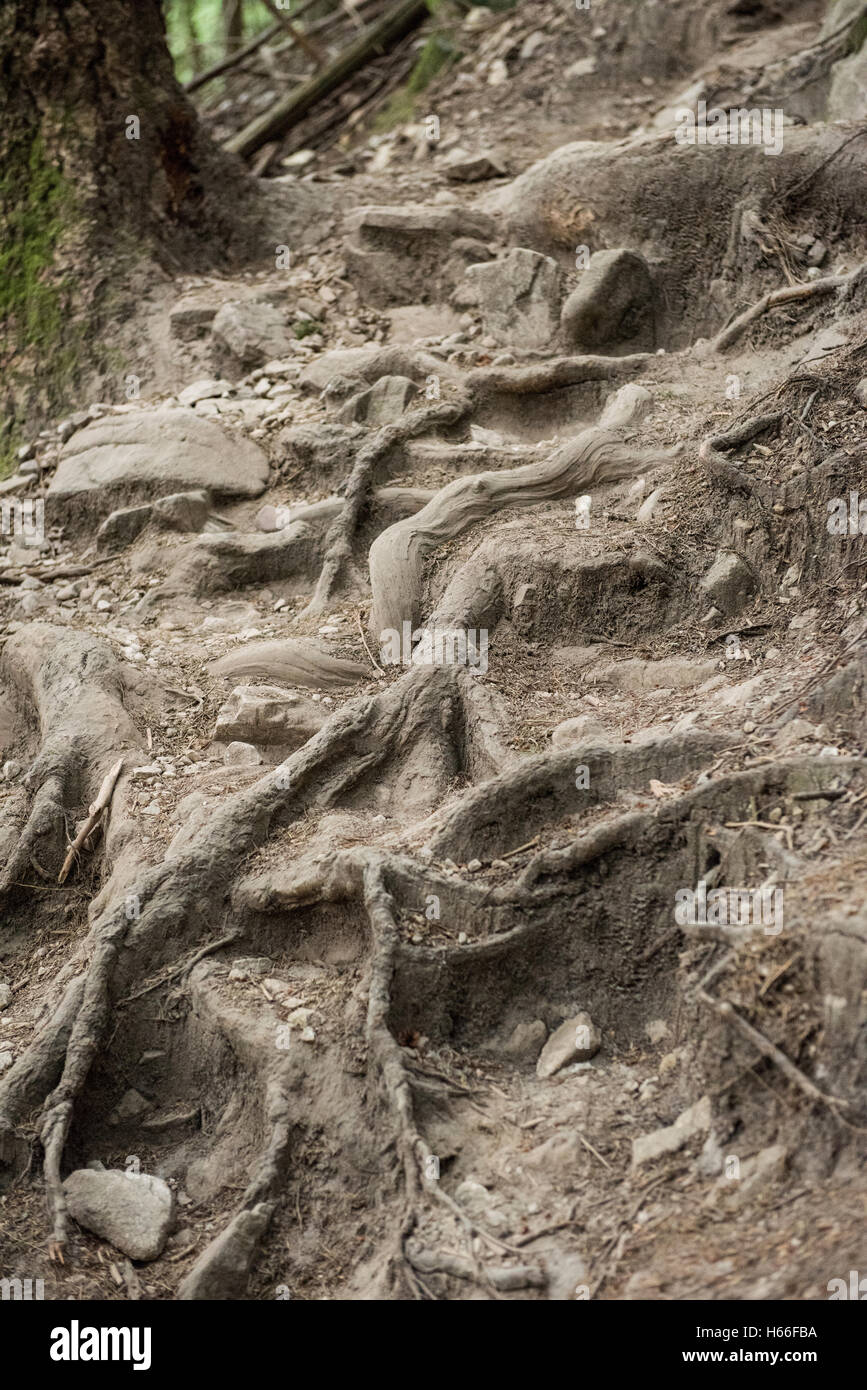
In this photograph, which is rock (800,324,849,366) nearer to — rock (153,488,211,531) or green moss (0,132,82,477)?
rock (153,488,211,531)

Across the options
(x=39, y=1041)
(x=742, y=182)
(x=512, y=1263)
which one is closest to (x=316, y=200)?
(x=742, y=182)

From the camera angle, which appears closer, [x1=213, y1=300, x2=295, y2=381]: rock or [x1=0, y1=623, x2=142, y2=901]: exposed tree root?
[x1=0, y1=623, x2=142, y2=901]: exposed tree root

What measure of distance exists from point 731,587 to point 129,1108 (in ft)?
11.6

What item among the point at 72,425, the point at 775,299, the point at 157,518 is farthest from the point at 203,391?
the point at 775,299

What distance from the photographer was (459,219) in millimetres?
9586

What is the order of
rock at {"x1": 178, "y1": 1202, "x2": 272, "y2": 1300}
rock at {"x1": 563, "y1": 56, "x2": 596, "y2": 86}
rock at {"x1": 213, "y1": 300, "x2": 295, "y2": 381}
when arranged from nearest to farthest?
rock at {"x1": 178, "y1": 1202, "x2": 272, "y2": 1300}
rock at {"x1": 213, "y1": 300, "x2": 295, "y2": 381}
rock at {"x1": 563, "y1": 56, "x2": 596, "y2": 86}

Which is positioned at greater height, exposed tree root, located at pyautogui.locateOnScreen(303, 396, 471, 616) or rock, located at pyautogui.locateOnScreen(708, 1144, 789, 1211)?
exposed tree root, located at pyautogui.locateOnScreen(303, 396, 471, 616)

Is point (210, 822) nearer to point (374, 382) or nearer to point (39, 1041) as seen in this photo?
point (39, 1041)

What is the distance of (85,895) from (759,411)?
13.6ft

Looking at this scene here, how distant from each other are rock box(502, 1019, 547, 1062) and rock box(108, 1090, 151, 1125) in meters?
1.46

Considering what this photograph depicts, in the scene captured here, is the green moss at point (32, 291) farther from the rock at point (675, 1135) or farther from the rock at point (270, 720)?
the rock at point (675, 1135)

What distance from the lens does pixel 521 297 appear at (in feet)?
29.3

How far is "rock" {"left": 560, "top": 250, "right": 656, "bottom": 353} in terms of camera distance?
334 inches

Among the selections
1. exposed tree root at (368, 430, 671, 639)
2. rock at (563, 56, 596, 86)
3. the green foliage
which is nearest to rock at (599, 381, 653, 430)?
exposed tree root at (368, 430, 671, 639)
